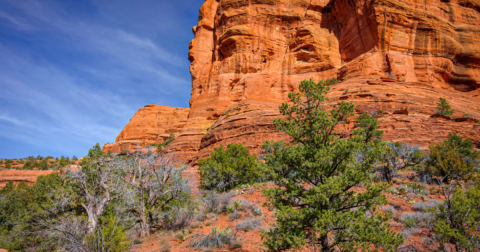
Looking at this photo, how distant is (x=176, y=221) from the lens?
12852mm

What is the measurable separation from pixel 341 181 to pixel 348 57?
39237mm

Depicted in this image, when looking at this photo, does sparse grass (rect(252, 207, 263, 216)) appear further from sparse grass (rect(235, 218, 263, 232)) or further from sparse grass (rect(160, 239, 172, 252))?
sparse grass (rect(160, 239, 172, 252))

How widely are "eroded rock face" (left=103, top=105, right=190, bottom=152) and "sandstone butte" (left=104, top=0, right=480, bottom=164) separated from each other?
1105 inches

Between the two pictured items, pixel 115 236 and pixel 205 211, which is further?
pixel 205 211

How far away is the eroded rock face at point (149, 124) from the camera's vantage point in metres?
68.2

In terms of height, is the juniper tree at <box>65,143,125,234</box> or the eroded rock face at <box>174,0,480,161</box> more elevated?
the eroded rock face at <box>174,0,480,161</box>

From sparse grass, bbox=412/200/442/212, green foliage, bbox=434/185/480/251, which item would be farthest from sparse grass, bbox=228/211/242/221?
green foliage, bbox=434/185/480/251

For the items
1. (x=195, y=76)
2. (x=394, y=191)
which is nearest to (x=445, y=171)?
(x=394, y=191)

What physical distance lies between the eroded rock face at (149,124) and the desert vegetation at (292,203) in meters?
51.7

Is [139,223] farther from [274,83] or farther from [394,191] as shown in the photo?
[274,83]

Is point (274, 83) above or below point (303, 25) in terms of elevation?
below

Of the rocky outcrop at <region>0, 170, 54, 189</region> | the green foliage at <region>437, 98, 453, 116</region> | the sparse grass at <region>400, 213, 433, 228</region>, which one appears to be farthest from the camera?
the rocky outcrop at <region>0, 170, 54, 189</region>

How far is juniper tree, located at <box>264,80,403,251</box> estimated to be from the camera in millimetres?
5848

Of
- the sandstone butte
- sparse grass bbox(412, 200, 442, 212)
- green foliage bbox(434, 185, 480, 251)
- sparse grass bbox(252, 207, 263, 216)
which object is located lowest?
sparse grass bbox(252, 207, 263, 216)
